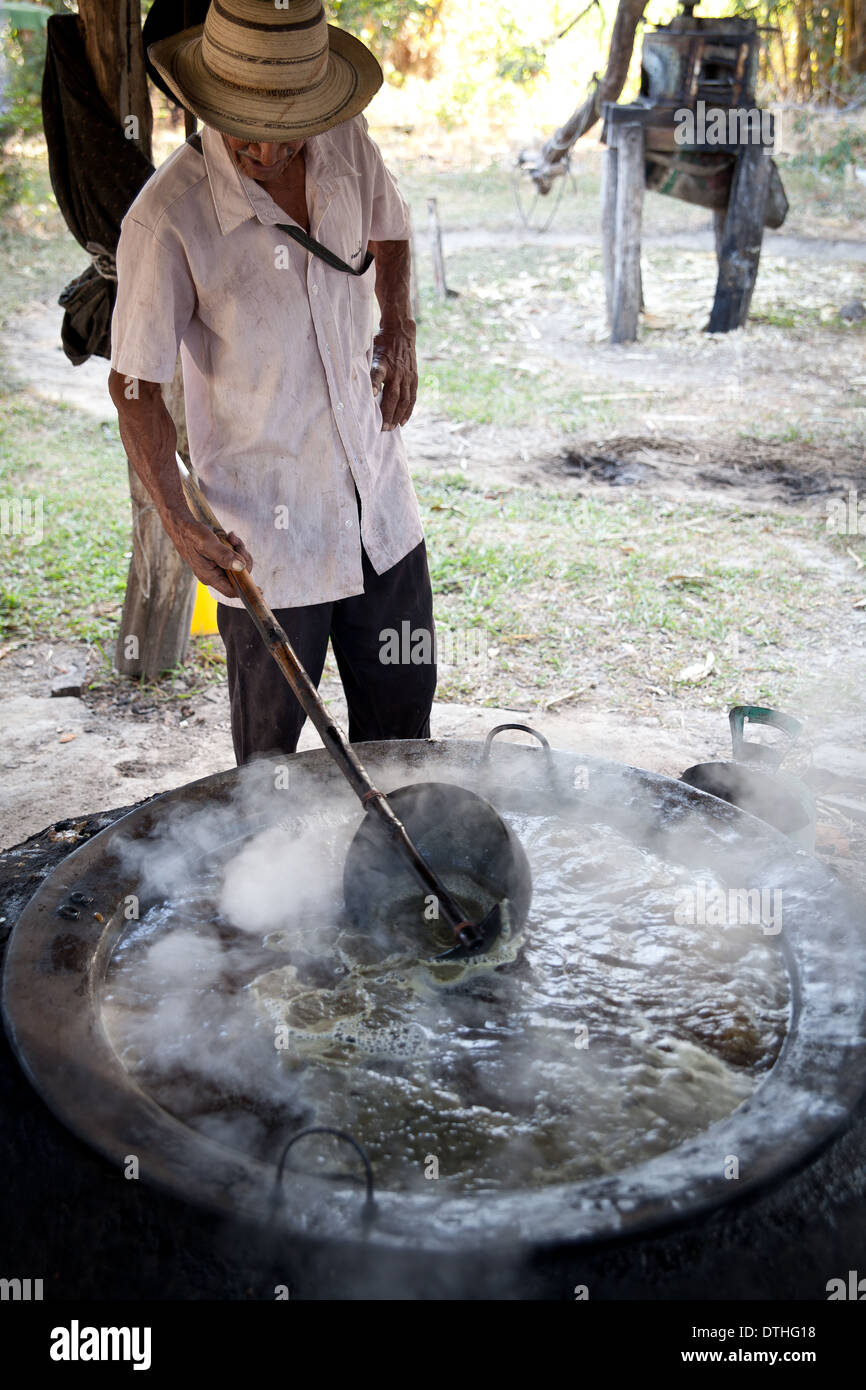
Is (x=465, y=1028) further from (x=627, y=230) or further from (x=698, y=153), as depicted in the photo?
(x=698, y=153)

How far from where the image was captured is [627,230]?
391 inches

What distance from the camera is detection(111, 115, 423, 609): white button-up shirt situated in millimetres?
2637

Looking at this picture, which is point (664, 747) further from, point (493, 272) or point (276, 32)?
point (493, 272)

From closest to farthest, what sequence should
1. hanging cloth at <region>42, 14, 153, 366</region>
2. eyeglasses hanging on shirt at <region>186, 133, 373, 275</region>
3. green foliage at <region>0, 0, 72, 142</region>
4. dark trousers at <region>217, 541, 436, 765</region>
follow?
eyeglasses hanging on shirt at <region>186, 133, 373, 275</region> → dark trousers at <region>217, 541, 436, 765</region> → hanging cloth at <region>42, 14, 153, 366</region> → green foliage at <region>0, 0, 72, 142</region>

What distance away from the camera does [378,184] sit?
10.0ft

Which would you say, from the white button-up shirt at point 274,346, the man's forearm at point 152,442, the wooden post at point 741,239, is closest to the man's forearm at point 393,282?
the white button-up shirt at point 274,346

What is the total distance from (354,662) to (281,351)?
93 centimetres

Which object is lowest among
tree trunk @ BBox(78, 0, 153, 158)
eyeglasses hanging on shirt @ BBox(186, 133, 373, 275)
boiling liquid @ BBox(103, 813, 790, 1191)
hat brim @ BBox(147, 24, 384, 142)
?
boiling liquid @ BBox(103, 813, 790, 1191)

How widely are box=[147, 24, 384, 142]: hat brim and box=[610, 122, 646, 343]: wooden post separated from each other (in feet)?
25.5

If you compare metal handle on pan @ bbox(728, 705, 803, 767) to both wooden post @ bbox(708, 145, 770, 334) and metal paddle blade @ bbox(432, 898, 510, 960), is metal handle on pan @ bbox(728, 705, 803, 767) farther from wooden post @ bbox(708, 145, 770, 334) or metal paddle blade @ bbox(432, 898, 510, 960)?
wooden post @ bbox(708, 145, 770, 334)

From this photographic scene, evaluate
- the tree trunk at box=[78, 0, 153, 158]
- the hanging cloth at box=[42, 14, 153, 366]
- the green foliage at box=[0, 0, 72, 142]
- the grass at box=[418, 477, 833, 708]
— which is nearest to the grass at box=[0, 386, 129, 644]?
the grass at box=[418, 477, 833, 708]

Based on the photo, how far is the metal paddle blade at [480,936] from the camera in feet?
7.09

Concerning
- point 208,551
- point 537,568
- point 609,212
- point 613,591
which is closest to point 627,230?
point 609,212

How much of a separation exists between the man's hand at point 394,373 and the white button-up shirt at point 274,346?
0.21 feet
